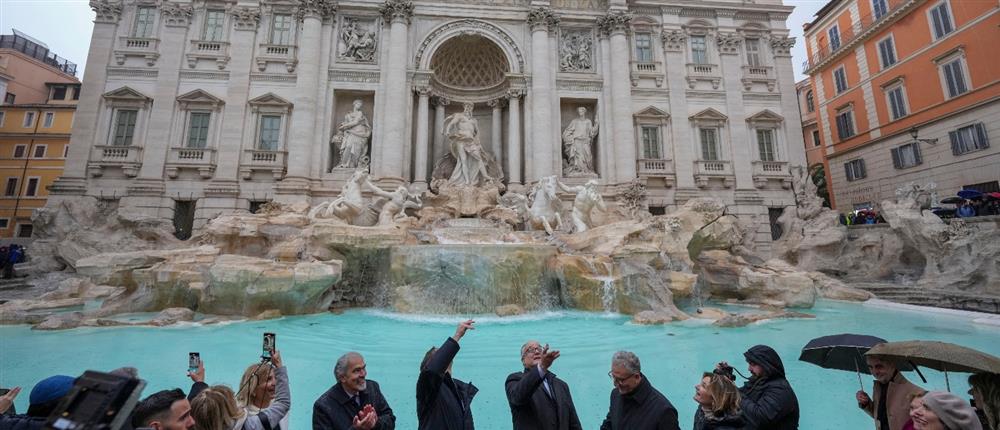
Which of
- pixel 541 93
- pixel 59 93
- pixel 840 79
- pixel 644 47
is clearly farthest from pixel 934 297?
pixel 59 93

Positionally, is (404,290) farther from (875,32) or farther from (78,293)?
(875,32)

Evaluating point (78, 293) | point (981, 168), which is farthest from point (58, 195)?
point (981, 168)

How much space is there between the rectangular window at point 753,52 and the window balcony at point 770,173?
4831 millimetres

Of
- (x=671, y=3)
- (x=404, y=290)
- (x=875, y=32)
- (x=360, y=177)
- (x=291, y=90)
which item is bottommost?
(x=404, y=290)

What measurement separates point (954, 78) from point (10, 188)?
45258 millimetres

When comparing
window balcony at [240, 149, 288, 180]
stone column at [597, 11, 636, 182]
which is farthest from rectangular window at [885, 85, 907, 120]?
window balcony at [240, 149, 288, 180]

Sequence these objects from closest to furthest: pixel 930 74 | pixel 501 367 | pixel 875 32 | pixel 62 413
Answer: pixel 62 413 → pixel 501 367 → pixel 930 74 → pixel 875 32

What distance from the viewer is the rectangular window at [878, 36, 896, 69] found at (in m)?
17.7

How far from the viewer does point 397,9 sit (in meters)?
16.7

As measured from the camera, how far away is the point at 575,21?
18.4 meters

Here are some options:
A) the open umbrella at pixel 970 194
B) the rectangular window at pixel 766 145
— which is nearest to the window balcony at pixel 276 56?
the rectangular window at pixel 766 145

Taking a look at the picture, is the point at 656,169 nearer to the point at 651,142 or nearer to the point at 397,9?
the point at 651,142

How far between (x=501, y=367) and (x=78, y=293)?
10979 mm

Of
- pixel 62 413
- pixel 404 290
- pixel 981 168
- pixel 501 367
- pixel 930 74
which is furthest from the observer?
pixel 930 74
